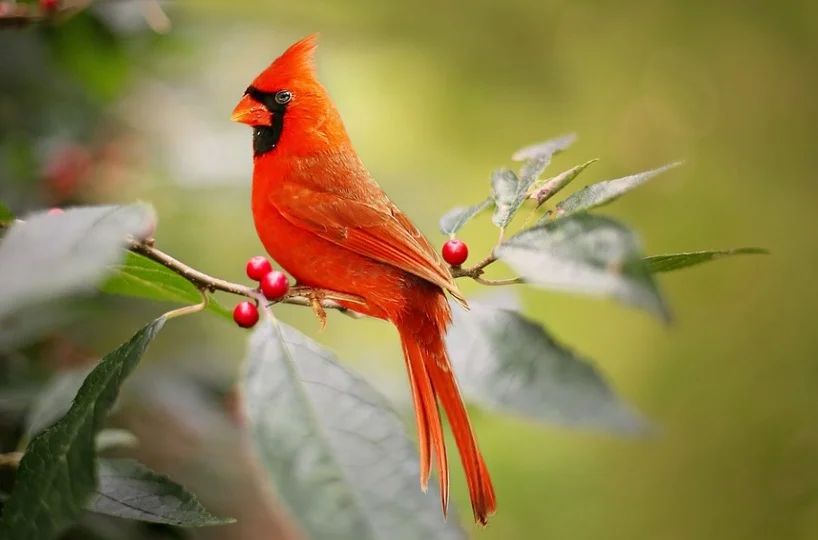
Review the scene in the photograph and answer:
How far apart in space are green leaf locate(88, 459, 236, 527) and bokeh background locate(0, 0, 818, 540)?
1.04m

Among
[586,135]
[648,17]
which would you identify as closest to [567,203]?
[586,135]

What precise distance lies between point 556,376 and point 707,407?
2130 millimetres

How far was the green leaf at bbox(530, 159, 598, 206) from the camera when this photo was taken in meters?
0.62

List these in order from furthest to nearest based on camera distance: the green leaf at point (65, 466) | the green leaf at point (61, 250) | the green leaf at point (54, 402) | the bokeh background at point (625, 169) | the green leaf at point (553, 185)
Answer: the bokeh background at point (625, 169)
the green leaf at point (54, 402)
the green leaf at point (553, 185)
the green leaf at point (65, 466)
the green leaf at point (61, 250)

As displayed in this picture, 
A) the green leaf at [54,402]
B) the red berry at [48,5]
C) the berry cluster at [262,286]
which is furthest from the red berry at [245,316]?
the red berry at [48,5]

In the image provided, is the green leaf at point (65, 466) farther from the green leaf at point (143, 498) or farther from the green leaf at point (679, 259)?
the green leaf at point (679, 259)

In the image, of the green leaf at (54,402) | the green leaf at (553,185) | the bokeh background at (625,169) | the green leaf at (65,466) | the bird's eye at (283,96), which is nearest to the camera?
the green leaf at (65,466)

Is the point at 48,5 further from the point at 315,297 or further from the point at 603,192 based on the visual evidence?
the point at 603,192

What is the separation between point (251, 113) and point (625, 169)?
5.96 feet

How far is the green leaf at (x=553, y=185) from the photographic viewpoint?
620mm

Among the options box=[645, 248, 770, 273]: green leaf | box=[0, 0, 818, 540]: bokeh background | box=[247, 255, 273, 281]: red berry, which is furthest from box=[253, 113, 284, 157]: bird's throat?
box=[0, 0, 818, 540]: bokeh background

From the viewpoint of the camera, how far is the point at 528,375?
0.53 m

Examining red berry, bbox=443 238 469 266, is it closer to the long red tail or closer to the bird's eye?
the long red tail

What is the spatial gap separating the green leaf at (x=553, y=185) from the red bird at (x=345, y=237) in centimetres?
11
